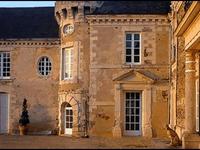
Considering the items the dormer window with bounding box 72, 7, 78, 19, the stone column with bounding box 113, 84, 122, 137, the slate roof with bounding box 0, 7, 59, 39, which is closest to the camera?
the stone column with bounding box 113, 84, 122, 137

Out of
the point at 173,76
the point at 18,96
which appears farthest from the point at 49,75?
the point at 173,76

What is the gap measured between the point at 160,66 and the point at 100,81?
133 inches

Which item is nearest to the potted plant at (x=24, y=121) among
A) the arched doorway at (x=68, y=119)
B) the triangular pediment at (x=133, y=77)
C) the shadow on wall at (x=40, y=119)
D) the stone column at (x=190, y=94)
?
the shadow on wall at (x=40, y=119)

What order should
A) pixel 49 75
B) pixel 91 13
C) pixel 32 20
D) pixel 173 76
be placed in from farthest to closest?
pixel 32 20, pixel 49 75, pixel 91 13, pixel 173 76

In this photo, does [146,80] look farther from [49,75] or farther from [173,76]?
[49,75]

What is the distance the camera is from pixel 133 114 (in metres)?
29.0

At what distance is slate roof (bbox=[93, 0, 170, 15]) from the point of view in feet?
95.1

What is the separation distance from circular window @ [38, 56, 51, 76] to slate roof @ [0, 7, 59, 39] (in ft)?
5.16

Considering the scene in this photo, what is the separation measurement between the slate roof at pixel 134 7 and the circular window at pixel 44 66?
652 cm

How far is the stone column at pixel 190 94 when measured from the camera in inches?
785

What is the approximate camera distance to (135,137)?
27.7 meters

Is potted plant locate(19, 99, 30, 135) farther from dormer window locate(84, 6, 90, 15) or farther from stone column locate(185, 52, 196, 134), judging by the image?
stone column locate(185, 52, 196, 134)

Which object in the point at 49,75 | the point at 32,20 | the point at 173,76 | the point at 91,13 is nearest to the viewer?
the point at 173,76

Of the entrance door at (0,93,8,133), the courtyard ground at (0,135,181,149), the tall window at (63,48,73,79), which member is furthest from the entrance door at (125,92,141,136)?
the entrance door at (0,93,8,133)
